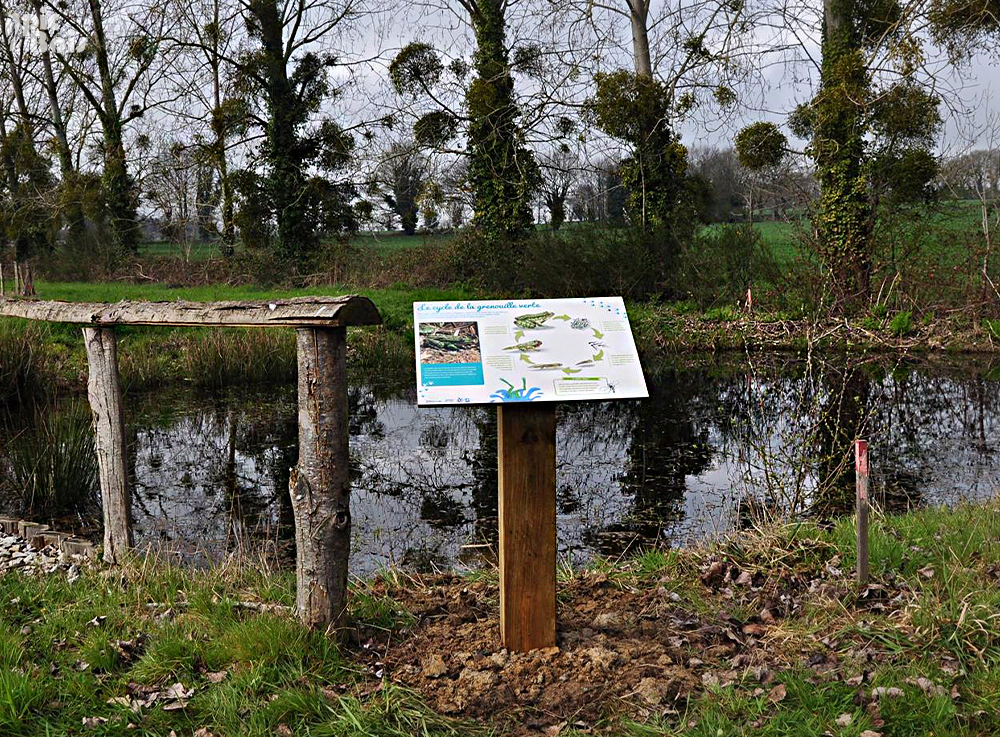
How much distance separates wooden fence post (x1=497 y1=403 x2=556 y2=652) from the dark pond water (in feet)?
6.24

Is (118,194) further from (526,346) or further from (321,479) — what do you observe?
(526,346)

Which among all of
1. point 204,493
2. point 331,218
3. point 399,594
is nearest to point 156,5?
point 331,218

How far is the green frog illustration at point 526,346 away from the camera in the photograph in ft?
12.9

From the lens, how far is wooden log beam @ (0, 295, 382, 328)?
152 inches

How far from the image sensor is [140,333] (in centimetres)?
1527

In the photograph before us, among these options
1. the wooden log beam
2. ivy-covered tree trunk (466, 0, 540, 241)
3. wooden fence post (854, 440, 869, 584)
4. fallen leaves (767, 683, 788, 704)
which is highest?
ivy-covered tree trunk (466, 0, 540, 241)

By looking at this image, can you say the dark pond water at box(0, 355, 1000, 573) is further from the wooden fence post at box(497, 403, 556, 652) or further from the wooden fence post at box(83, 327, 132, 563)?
the wooden fence post at box(497, 403, 556, 652)

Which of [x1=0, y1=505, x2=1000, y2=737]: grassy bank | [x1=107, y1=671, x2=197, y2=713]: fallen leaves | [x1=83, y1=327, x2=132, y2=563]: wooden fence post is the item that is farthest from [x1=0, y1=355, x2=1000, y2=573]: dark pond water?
[x1=107, y1=671, x2=197, y2=713]: fallen leaves

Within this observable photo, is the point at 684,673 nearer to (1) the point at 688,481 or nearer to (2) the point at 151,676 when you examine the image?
(2) the point at 151,676

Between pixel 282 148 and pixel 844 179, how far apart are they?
619 inches

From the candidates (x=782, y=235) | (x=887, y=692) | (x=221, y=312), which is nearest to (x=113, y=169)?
(x=782, y=235)

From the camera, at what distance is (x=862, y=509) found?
4320 millimetres

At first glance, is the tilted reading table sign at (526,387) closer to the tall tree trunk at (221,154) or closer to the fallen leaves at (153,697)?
the fallen leaves at (153,697)

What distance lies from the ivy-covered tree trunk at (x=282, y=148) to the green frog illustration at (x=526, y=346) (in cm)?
2257
